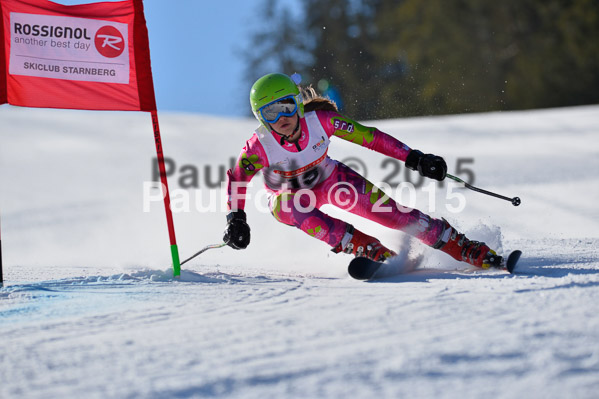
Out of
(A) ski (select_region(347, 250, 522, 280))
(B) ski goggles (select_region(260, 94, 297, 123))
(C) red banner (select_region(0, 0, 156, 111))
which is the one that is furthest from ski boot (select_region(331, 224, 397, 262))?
(C) red banner (select_region(0, 0, 156, 111))

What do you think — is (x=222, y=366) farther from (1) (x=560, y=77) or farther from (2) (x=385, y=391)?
(1) (x=560, y=77)

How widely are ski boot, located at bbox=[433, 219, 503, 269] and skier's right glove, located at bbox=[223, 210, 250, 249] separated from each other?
1169mm

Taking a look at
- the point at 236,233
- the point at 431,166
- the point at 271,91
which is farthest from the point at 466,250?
the point at 271,91

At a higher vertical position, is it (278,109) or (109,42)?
(109,42)

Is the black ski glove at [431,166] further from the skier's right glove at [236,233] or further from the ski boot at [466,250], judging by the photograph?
the skier's right glove at [236,233]

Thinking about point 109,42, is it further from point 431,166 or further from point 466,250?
point 466,250

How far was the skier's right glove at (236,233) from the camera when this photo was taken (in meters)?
4.35

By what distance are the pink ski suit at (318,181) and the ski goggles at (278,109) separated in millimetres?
132

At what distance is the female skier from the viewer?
443 cm

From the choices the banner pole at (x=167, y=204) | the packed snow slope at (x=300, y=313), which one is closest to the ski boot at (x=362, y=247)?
the packed snow slope at (x=300, y=313)

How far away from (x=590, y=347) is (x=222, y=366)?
1.31 m

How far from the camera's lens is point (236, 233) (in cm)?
436

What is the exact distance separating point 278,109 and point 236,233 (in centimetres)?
80

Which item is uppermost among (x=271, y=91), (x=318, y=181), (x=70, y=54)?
(x=70, y=54)
